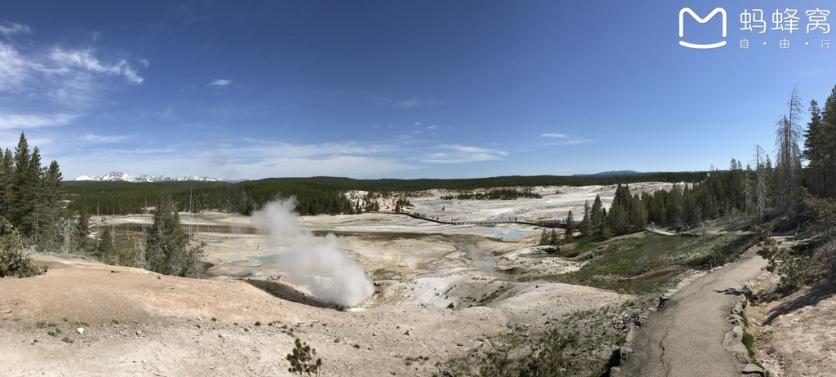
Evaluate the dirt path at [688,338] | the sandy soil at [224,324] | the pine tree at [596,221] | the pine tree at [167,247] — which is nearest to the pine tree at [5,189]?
the pine tree at [167,247]

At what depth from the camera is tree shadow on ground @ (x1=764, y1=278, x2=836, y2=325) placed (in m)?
15.7

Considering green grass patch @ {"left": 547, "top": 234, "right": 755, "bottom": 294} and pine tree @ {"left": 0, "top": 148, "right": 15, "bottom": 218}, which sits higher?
pine tree @ {"left": 0, "top": 148, "right": 15, "bottom": 218}

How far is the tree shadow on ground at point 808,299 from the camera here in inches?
620

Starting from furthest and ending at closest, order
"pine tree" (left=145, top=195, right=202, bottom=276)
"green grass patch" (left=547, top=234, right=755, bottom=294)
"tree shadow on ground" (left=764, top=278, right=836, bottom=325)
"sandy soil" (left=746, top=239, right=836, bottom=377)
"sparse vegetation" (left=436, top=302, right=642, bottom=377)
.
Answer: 1. "pine tree" (left=145, top=195, right=202, bottom=276)
2. "green grass patch" (left=547, top=234, right=755, bottom=294)
3. "tree shadow on ground" (left=764, top=278, right=836, bottom=325)
4. "sparse vegetation" (left=436, top=302, right=642, bottom=377)
5. "sandy soil" (left=746, top=239, right=836, bottom=377)

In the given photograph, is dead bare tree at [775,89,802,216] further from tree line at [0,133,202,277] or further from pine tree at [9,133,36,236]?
pine tree at [9,133,36,236]

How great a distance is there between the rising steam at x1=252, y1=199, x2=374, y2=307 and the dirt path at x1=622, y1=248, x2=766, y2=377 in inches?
883

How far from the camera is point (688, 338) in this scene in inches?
564

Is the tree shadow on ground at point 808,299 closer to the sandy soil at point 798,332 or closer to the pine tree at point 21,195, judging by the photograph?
the sandy soil at point 798,332

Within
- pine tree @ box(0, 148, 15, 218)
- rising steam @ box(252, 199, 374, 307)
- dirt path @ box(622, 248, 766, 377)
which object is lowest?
rising steam @ box(252, 199, 374, 307)

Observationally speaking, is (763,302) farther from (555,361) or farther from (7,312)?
(7,312)

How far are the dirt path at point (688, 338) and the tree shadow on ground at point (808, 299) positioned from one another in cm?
135

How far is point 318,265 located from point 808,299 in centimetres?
3425

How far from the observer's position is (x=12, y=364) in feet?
45.0

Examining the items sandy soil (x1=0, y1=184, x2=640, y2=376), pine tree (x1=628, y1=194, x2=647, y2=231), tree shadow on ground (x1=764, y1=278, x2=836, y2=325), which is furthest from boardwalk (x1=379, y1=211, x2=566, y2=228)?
tree shadow on ground (x1=764, y1=278, x2=836, y2=325)
